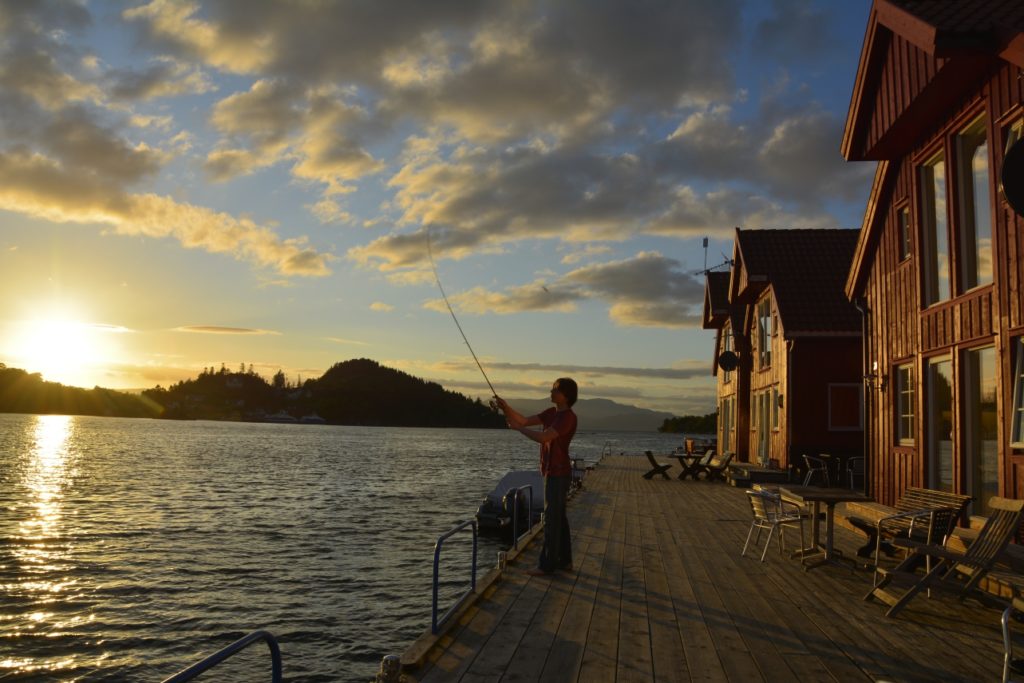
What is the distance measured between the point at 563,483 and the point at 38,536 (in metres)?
22.8

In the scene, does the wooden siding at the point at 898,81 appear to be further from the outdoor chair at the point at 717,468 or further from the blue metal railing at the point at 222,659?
the outdoor chair at the point at 717,468

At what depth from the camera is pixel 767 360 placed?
26.7 m

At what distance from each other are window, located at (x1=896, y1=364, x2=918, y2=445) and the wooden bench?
232cm

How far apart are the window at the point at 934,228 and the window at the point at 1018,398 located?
8.51ft

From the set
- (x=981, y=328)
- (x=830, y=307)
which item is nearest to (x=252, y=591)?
(x=981, y=328)

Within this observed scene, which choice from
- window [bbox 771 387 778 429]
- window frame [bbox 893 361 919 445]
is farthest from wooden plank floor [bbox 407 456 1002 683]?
window [bbox 771 387 778 429]

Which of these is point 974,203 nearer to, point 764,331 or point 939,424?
point 939,424

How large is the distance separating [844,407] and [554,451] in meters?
16.9

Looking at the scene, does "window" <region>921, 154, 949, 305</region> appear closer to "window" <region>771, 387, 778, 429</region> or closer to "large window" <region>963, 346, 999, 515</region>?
"large window" <region>963, 346, 999, 515</region>

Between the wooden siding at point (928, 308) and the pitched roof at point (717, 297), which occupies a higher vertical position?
the pitched roof at point (717, 297)

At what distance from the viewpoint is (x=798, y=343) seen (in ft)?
75.9

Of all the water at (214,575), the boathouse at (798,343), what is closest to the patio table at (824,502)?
the water at (214,575)

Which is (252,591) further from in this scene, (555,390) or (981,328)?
(981,328)

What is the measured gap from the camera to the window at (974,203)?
10.7 meters
